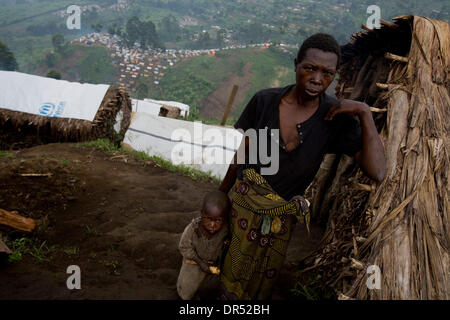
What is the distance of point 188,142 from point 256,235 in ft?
13.7

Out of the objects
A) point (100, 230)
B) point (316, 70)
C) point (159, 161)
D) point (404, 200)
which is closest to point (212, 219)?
point (316, 70)

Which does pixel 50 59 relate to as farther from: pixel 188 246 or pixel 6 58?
pixel 188 246

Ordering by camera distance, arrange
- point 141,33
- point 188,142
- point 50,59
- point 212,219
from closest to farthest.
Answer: point 212,219, point 188,142, point 50,59, point 141,33

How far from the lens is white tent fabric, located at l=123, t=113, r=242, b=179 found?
5.52 m

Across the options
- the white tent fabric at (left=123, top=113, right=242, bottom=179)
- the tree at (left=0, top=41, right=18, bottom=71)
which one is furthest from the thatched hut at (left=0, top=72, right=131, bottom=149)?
the tree at (left=0, top=41, right=18, bottom=71)

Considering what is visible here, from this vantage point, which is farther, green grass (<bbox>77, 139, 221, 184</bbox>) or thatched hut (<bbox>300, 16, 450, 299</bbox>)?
green grass (<bbox>77, 139, 221, 184</bbox>)

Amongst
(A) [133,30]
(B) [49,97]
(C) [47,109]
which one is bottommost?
(C) [47,109]

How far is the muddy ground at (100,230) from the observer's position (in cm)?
201

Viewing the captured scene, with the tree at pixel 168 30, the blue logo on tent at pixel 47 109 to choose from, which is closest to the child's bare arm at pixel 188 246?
the blue logo on tent at pixel 47 109

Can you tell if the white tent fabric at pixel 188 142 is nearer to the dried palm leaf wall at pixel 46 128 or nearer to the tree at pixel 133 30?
the dried palm leaf wall at pixel 46 128

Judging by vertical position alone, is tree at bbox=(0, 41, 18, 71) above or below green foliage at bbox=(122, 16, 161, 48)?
below

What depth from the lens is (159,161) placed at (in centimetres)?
532

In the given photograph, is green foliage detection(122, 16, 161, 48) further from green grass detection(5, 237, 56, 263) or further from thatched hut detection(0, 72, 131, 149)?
green grass detection(5, 237, 56, 263)

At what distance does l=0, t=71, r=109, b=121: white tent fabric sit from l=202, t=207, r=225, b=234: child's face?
4991 mm
